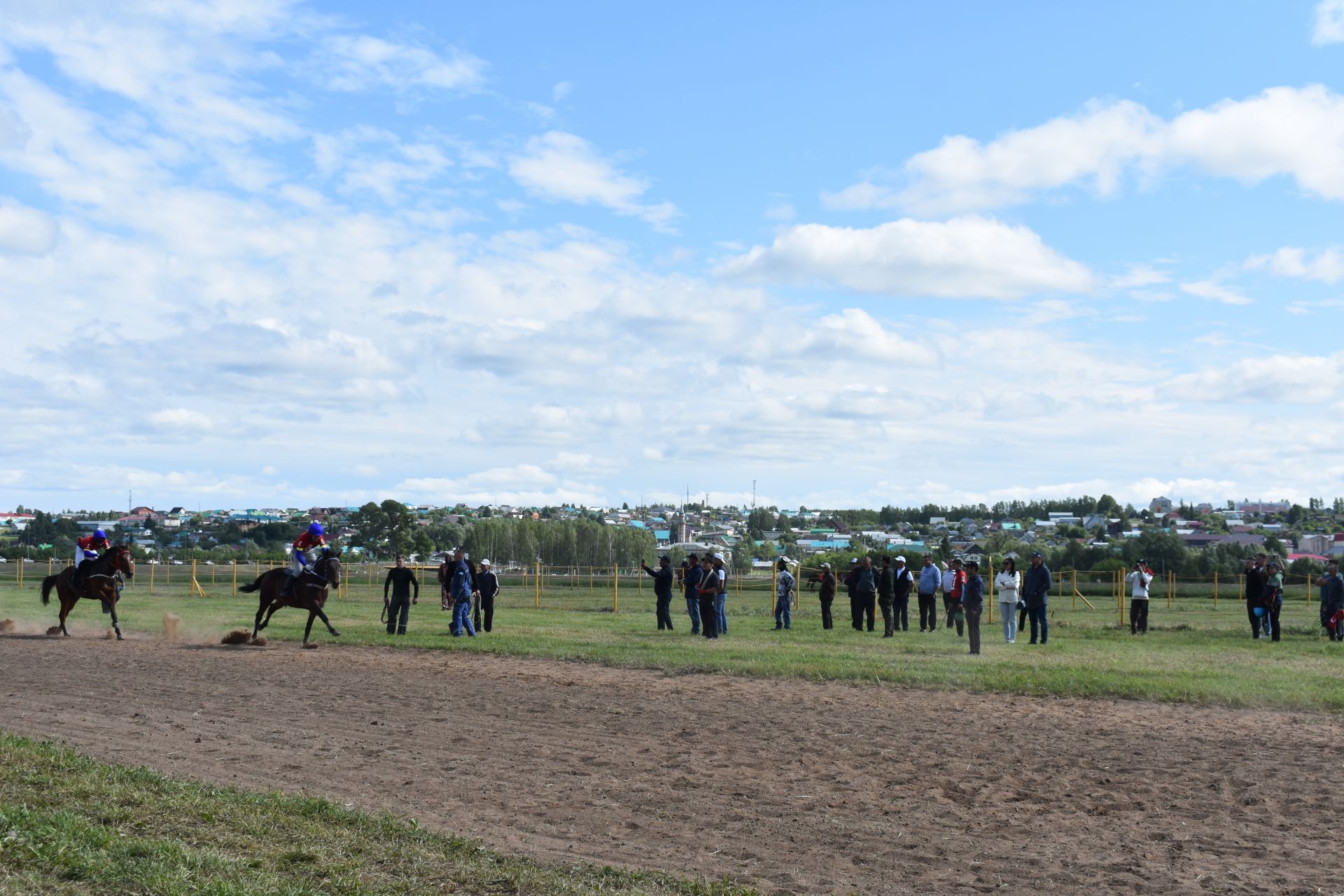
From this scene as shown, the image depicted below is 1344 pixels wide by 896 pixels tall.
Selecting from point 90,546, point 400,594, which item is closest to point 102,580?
point 90,546

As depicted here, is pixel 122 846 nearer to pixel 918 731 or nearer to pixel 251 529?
pixel 918 731

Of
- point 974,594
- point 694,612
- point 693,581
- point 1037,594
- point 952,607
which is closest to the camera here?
point 974,594

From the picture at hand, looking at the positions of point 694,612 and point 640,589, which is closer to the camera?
point 694,612

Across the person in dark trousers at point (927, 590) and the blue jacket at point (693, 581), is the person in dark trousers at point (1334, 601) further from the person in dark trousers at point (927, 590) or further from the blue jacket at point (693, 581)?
the blue jacket at point (693, 581)

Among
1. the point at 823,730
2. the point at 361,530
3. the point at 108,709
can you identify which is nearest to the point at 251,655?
the point at 108,709

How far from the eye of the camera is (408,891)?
658cm

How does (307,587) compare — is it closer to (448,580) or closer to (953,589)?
(448,580)

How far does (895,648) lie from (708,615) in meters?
4.05

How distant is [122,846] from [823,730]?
7.67 metres

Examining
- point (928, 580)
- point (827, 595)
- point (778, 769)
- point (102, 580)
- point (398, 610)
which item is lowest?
point (778, 769)

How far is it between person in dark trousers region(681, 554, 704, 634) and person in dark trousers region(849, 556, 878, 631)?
3.96 m

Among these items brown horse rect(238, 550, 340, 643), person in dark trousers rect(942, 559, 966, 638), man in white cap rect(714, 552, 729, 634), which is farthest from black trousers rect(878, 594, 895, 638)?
brown horse rect(238, 550, 340, 643)

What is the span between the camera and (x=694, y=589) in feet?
82.0

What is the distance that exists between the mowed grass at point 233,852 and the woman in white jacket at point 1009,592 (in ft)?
55.8
